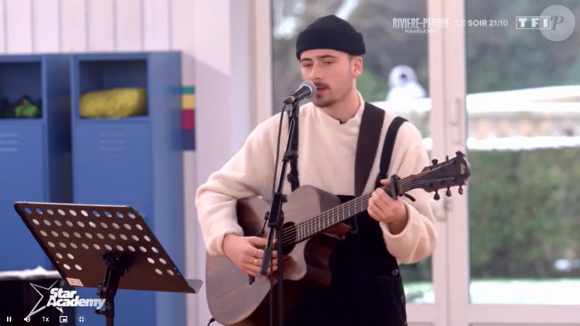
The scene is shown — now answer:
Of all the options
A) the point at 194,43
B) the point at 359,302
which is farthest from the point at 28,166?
the point at 359,302

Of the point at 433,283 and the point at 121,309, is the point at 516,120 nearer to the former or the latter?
the point at 433,283

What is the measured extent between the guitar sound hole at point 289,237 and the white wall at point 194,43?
1766mm

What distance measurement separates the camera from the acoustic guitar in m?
2.48

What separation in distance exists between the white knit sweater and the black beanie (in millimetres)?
212

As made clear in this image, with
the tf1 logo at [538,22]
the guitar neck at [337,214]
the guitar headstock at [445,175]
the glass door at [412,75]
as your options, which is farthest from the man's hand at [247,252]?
the tf1 logo at [538,22]

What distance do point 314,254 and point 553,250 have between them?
228cm

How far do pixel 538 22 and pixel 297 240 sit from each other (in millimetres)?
2452

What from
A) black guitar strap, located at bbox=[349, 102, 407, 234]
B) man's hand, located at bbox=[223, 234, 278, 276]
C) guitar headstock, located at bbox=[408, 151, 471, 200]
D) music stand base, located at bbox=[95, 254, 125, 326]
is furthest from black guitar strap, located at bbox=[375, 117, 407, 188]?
music stand base, located at bbox=[95, 254, 125, 326]

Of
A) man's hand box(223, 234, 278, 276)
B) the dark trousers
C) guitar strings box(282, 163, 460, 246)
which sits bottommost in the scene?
the dark trousers

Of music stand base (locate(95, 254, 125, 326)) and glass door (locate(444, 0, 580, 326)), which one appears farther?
glass door (locate(444, 0, 580, 326))

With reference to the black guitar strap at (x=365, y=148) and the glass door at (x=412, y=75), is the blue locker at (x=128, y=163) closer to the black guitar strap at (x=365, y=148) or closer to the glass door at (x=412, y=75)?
the glass door at (x=412, y=75)

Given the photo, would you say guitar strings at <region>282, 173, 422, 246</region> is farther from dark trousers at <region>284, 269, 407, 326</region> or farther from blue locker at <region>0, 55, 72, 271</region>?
blue locker at <region>0, 55, 72, 271</region>

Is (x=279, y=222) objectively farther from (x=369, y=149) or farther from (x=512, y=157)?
(x=512, y=157)

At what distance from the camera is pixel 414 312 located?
4656 millimetres
